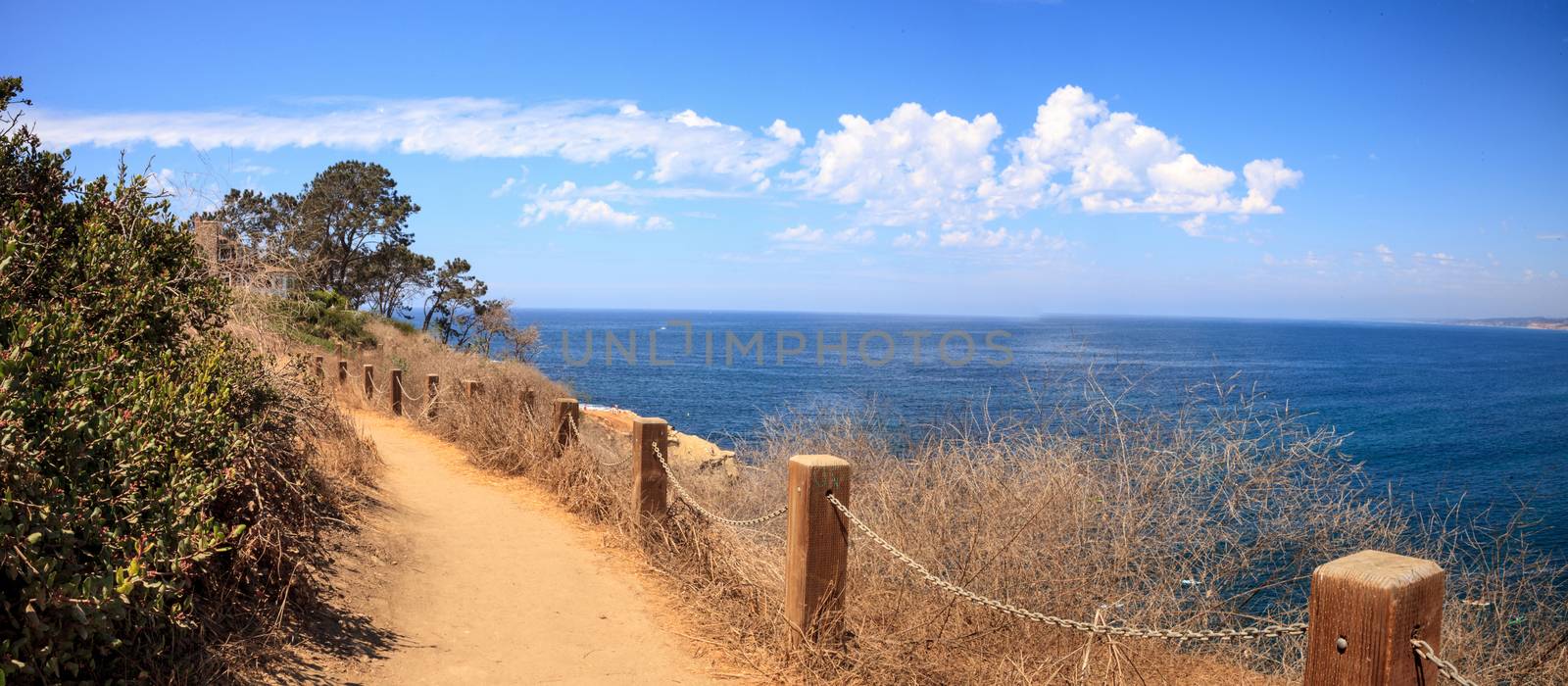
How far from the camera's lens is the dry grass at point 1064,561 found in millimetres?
4730

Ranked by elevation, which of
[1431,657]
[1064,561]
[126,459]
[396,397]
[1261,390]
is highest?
[126,459]

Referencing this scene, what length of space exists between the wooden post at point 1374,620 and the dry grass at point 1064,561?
66.7 inches

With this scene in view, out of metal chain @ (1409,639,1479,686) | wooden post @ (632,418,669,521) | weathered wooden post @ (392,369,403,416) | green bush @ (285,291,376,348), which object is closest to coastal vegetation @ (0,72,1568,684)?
wooden post @ (632,418,669,521)

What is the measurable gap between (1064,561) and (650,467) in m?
3.01

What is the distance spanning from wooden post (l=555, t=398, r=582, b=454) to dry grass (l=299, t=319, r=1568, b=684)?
21cm

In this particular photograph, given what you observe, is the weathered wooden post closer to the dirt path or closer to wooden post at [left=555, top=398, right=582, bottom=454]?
the dirt path

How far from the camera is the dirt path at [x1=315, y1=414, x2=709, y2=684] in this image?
4648mm

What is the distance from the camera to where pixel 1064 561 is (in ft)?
20.2

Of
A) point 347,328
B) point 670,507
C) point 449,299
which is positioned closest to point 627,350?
point 449,299

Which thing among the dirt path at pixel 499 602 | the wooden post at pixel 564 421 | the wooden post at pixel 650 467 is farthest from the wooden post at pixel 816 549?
the wooden post at pixel 564 421

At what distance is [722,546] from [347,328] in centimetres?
2105

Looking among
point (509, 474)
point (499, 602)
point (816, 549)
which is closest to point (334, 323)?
point (509, 474)

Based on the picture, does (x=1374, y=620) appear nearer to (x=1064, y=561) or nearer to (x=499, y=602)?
(x=1064, y=561)

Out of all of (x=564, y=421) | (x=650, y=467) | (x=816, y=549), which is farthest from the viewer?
(x=564, y=421)
